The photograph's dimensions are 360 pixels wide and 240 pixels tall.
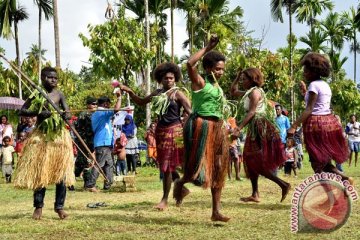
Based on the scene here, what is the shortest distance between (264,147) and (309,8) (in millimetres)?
30821

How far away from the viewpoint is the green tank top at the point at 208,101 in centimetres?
540

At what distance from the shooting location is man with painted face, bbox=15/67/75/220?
19.1ft

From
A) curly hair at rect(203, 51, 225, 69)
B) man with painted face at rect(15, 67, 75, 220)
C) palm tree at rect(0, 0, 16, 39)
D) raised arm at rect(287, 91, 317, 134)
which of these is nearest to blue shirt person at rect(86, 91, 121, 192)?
man with painted face at rect(15, 67, 75, 220)

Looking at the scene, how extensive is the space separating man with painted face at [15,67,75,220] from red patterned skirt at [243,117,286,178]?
2205mm

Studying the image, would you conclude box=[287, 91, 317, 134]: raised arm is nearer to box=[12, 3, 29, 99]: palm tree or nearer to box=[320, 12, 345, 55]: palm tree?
box=[12, 3, 29, 99]: palm tree

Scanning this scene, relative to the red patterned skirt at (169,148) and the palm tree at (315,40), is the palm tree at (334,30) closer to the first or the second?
the palm tree at (315,40)

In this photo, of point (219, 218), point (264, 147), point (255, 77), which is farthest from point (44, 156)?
point (255, 77)

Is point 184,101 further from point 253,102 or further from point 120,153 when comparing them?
point 120,153

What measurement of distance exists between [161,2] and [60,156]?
24.4m

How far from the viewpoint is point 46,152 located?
5.88 m

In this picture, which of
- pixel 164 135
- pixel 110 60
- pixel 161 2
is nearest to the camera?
pixel 164 135

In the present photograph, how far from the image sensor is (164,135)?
6605 millimetres

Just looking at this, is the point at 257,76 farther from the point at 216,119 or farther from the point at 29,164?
the point at 29,164

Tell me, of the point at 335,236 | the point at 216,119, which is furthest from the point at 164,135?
the point at 335,236
